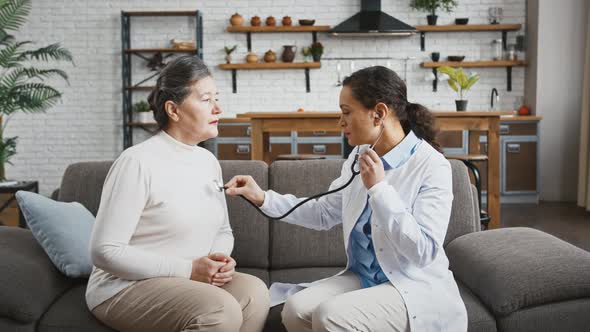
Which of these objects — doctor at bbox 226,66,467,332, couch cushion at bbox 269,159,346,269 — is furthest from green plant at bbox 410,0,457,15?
doctor at bbox 226,66,467,332

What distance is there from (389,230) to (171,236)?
643 millimetres

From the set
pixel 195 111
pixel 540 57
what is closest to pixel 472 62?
pixel 540 57

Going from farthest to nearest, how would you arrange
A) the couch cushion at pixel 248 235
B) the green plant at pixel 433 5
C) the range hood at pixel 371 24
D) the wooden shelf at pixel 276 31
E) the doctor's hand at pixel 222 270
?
the wooden shelf at pixel 276 31 < the green plant at pixel 433 5 < the range hood at pixel 371 24 < the couch cushion at pixel 248 235 < the doctor's hand at pixel 222 270

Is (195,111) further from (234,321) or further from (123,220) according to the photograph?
(234,321)

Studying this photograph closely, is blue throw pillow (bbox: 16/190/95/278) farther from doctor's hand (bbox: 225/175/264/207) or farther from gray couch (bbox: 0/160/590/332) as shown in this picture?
doctor's hand (bbox: 225/175/264/207)

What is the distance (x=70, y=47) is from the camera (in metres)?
7.48

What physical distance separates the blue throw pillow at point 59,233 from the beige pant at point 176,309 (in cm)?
32

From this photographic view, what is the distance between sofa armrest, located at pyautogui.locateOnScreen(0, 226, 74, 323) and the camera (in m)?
1.90

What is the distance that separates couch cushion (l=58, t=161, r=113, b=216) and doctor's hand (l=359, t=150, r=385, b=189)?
4.19ft

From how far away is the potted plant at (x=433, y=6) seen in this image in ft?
23.4

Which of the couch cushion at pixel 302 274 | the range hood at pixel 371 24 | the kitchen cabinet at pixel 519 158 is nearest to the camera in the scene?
the couch cushion at pixel 302 274

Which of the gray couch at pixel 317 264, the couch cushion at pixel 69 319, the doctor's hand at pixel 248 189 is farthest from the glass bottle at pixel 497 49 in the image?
the couch cushion at pixel 69 319

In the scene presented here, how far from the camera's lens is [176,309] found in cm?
171

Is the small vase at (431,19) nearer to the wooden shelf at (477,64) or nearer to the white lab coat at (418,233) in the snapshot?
the wooden shelf at (477,64)
